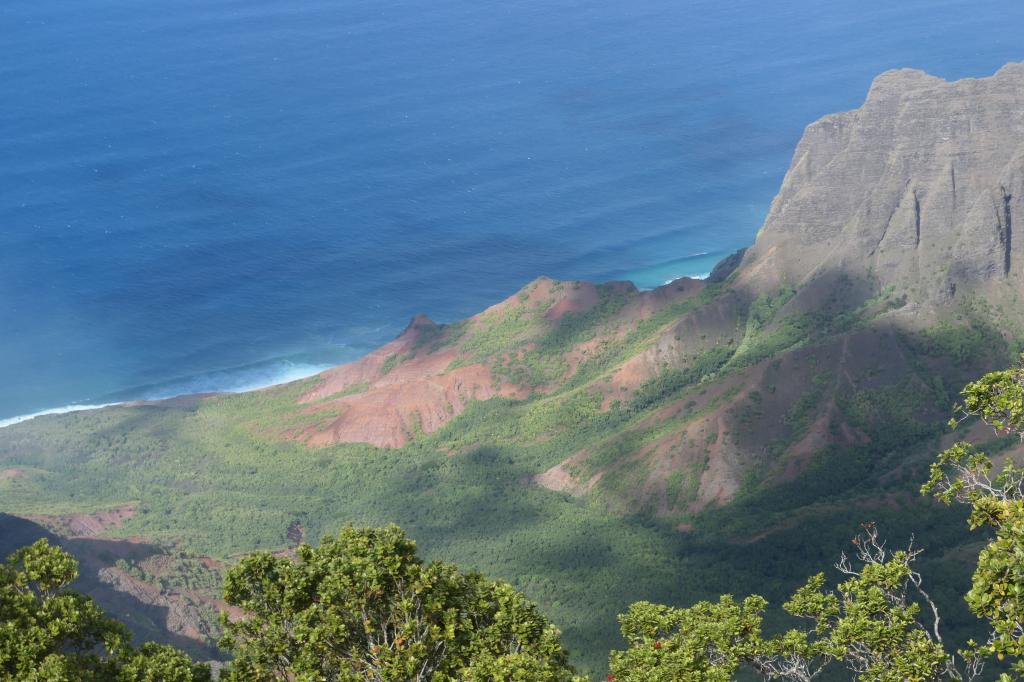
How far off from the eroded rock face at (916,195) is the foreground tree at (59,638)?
92.8 meters

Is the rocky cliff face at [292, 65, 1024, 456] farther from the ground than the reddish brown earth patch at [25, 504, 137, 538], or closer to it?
farther from the ground

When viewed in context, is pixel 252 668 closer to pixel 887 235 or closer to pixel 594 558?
pixel 594 558

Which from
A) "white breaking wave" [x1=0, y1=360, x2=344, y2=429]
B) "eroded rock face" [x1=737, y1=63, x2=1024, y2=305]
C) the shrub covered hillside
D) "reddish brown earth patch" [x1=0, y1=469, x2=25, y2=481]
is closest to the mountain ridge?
"eroded rock face" [x1=737, y1=63, x2=1024, y2=305]

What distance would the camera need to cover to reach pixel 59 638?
3644 centimetres

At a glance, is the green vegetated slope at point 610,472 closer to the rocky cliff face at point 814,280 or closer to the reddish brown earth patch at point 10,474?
the reddish brown earth patch at point 10,474

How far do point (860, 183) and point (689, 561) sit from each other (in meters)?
51.4

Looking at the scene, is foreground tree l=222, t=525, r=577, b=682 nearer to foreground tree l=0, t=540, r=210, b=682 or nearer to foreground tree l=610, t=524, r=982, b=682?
foreground tree l=0, t=540, r=210, b=682

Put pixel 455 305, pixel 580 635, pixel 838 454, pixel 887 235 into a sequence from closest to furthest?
1. pixel 580 635
2. pixel 838 454
3. pixel 887 235
4. pixel 455 305

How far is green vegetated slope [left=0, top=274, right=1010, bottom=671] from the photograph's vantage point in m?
94.6

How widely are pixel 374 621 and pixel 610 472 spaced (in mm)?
75083

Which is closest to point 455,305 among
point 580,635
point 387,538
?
point 580,635

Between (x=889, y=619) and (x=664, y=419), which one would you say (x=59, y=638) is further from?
(x=664, y=419)

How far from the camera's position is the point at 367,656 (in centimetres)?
3856

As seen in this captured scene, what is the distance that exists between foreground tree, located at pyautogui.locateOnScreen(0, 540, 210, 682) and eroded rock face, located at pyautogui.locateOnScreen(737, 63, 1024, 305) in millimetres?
92809
